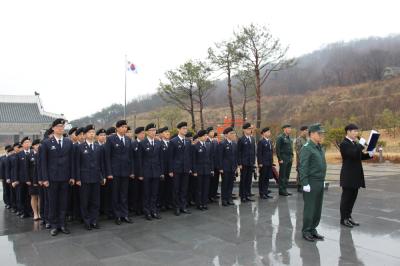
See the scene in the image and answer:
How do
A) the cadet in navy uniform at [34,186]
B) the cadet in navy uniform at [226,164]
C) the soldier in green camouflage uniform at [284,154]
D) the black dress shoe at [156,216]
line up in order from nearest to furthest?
1. the black dress shoe at [156,216]
2. the cadet in navy uniform at [34,186]
3. the cadet in navy uniform at [226,164]
4. the soldier in green camouflage uniform at [284,154]

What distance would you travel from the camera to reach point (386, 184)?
10.6m

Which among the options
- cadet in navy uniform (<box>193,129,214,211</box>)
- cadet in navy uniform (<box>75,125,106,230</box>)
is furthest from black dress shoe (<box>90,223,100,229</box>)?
cadet in navy uniform (<box>193,129,214,211</box>)

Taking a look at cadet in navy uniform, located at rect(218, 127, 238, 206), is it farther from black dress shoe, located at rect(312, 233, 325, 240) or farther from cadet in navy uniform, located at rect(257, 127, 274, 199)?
black dress shoe, located at rect(312, 233, 325, 240)

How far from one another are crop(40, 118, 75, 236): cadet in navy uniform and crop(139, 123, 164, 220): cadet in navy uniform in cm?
138

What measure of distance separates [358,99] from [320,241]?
197ft

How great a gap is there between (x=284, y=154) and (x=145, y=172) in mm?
3806

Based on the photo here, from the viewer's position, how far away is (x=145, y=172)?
6836 millimetres

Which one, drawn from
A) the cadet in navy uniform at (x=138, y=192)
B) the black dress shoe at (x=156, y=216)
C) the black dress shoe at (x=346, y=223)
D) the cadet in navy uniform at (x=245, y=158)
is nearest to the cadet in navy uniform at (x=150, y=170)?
the black dress shoe at (x=156, y=216)

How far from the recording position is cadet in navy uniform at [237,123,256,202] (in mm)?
8367

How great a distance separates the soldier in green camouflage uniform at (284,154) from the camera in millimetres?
8977

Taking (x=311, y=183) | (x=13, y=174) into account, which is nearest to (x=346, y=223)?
(x=311, y=183)

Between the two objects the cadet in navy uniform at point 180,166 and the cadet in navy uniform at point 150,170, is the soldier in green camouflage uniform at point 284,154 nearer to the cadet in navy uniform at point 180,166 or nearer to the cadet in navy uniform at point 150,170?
the cadet in navy uniform at point 180,166

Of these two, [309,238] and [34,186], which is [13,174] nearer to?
[34,186]

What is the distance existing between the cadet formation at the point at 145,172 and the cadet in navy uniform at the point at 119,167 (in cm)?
2
